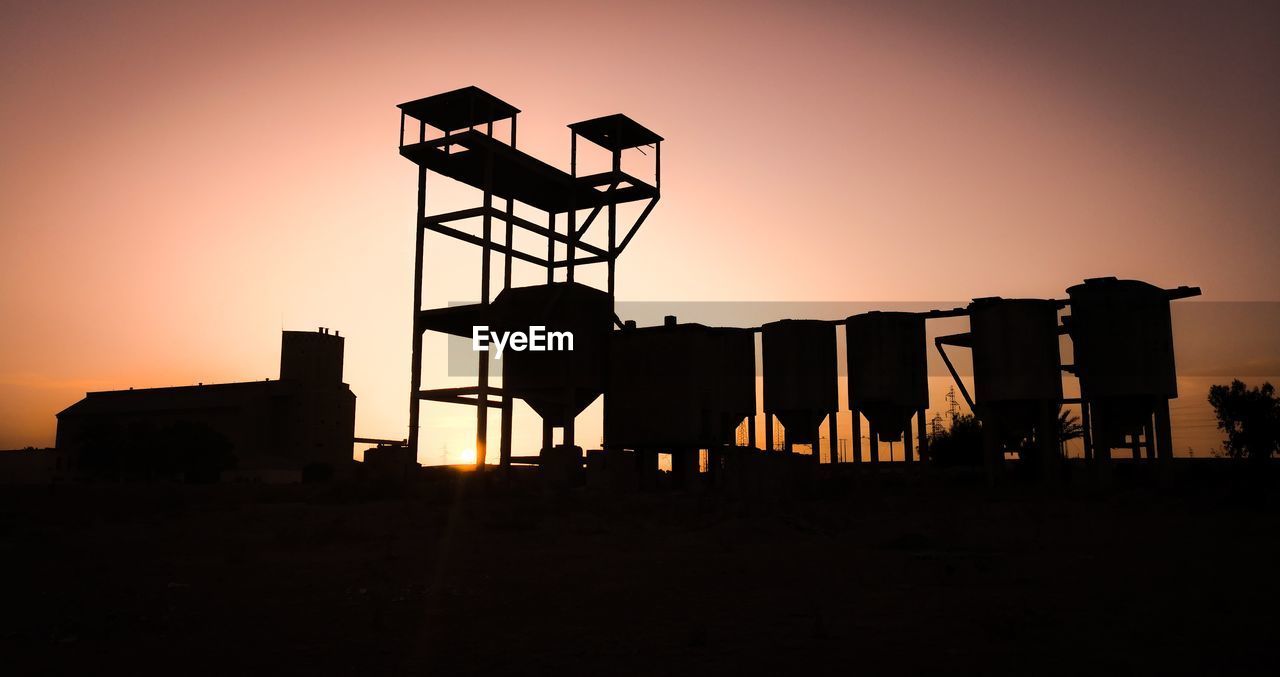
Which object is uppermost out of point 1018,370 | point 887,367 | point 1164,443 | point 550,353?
point 550,353

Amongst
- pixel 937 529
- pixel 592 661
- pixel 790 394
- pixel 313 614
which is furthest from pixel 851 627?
pixel 790 394

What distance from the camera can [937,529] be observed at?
22.2 m

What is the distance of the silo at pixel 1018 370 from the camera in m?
30.9

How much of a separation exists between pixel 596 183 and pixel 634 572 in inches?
924

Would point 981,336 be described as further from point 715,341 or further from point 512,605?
point 512,605

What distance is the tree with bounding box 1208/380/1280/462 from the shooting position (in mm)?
70938

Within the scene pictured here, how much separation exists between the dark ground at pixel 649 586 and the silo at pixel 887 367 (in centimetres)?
772

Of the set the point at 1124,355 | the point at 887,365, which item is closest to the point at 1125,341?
the point at 1124,355

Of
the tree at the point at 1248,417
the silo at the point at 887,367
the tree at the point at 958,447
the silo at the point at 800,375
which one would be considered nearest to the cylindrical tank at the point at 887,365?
the silo at the point at 887,367

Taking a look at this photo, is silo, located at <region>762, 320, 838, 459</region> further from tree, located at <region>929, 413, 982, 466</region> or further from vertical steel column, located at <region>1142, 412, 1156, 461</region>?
tree, located at <region>929, 413, 982, 466</region>

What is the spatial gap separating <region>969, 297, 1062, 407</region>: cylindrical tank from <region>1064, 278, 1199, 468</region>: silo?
775 millimetres

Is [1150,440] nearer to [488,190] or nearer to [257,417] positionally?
[488,190]

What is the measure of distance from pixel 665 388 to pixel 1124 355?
1465 centimetres

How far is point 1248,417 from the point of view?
73938mm
